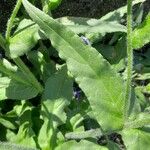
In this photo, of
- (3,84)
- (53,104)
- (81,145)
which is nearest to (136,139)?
(81,145)

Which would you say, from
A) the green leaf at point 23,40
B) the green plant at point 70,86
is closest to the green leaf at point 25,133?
the green plant at point 70,86

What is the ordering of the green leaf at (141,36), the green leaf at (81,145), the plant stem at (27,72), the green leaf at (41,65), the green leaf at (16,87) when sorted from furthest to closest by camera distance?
1. the green leaf at (41,65)
2. the green leaf at (16,87)
3. the plant stem at (27,72)
4. the green leaf at (81,145)
5. the green leaf at (141,36)

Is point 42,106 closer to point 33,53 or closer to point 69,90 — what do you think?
point 69,90

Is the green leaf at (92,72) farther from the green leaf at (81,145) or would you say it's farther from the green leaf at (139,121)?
the green leaf at (81,145)

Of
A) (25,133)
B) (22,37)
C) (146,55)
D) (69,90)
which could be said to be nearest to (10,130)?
(25,133)

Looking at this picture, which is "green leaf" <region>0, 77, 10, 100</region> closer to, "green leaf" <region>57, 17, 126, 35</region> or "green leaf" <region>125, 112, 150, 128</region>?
"green leaf" <region>57, 17, 126, 35</region>
